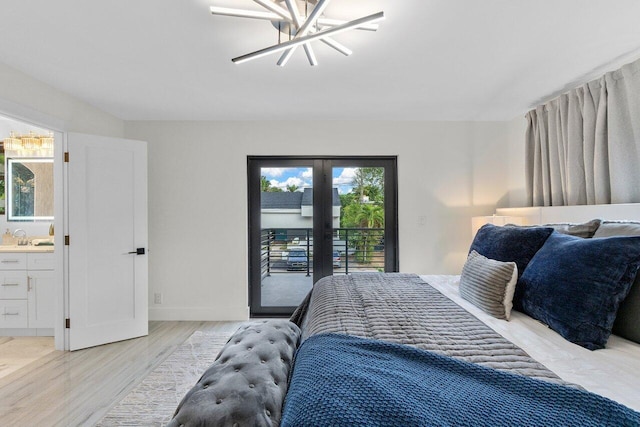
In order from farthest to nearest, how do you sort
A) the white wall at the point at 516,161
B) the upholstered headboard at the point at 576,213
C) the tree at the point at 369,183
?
1. the tree at the point at 369,183
2. the white wall at the point at 516,161
3. the upholstered headboard at the point at 576,213

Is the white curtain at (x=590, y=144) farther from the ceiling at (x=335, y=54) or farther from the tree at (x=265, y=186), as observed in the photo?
the tree at (x=265, y=186)

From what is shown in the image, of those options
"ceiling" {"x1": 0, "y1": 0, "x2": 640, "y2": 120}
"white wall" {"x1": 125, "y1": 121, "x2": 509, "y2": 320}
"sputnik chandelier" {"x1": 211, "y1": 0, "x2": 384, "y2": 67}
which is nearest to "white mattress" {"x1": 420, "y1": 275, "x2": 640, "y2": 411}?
"sputnik chandelier" {"x1": 211, "y1": 0, "x2": 384, "y2": 67}

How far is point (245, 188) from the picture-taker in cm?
364

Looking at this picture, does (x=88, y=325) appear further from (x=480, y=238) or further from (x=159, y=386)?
(x=480, y=238)

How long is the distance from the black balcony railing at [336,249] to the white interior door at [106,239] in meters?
1.41

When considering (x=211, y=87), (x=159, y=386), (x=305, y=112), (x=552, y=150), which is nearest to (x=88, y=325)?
(x=159, y=386)

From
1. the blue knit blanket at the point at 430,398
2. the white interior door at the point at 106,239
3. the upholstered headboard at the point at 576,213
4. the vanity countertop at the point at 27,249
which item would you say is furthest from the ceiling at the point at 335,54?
the blue knit blanket at the point at 430,398

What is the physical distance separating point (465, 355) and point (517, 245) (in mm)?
1005

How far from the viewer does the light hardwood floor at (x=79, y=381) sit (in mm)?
1948

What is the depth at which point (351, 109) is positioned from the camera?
3279 millimetres

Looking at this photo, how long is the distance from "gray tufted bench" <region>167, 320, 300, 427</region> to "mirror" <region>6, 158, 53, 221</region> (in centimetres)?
383

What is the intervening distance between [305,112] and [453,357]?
2929 millimetres

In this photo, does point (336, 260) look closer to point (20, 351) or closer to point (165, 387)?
point (165, 387)

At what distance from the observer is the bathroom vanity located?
10.5 ft
